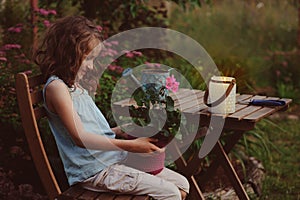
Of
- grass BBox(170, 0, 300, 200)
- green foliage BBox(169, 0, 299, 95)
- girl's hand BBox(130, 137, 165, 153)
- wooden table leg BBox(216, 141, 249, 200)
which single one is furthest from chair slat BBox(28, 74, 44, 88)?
green foliage BBox(169, 0, 299, 95)

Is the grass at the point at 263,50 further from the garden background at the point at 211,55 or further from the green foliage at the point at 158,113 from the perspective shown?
the green foliage at the point at 158,113

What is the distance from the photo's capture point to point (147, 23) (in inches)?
208

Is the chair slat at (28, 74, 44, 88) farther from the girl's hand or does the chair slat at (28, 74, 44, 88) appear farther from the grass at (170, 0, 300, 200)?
the grass at (170, 0, 300, 200)

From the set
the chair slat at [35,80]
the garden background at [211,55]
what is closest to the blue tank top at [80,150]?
the chair slat at [35,80]

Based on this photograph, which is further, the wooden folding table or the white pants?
the wooden folding table

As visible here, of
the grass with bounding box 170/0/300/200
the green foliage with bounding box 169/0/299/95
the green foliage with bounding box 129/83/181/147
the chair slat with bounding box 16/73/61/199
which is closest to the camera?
the chair slat with bounding box 16/73/61/199

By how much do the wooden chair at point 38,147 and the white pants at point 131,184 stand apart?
0.10 ft

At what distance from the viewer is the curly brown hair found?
2.51 meters

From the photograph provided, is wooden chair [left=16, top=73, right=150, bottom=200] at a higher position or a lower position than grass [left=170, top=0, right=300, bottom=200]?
higher

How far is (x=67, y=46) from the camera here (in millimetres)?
2500

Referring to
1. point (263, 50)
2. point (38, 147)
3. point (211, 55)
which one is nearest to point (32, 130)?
point (38, 147)

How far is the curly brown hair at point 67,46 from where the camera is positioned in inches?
98.7

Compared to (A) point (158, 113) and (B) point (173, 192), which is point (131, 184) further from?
(A) point (158, 113)

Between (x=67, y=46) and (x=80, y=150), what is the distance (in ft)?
1.62
